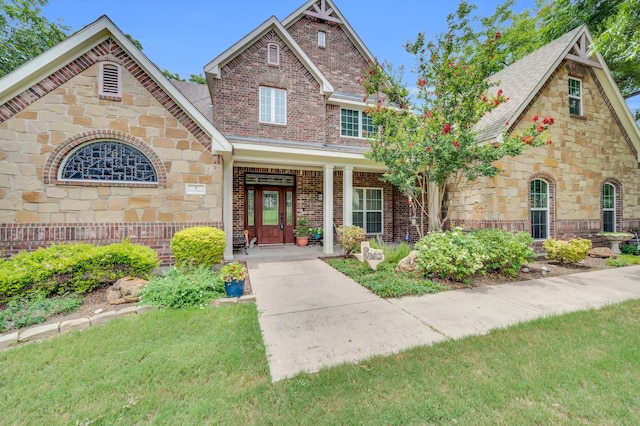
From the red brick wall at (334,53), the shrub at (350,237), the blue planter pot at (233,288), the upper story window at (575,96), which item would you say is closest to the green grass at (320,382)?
the blue planter pot at (233,288)

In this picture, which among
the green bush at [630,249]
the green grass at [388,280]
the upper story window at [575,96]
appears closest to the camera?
the green grass at [388,280]

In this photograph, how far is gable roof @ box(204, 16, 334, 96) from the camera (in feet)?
27.7

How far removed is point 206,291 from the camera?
461 cm

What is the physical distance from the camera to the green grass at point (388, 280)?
4.96 meters

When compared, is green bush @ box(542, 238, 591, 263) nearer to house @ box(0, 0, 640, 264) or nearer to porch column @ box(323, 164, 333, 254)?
house @ box(0, 0, 640, 264)

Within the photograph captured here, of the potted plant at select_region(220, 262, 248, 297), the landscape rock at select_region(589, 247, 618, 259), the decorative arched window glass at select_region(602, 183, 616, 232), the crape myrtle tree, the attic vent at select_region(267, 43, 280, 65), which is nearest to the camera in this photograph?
the potted plant at select_region(220, 262, 248, 297)

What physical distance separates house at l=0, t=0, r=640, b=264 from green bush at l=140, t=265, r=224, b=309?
1.79 m

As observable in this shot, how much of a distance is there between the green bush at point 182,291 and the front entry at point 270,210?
5.26 metres

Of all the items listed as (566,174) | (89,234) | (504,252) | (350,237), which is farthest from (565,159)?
(89,234)

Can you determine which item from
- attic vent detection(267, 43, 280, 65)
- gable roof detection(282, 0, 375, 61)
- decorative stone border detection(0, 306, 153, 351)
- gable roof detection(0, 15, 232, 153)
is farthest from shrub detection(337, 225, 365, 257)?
gable roof detection(282, 0, 375, 61)

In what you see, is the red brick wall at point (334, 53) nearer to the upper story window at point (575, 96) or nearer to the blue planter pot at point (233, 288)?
the upper story window at point (575, 96)

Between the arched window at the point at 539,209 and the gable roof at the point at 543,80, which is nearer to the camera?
the gable roof at the point at 543,80

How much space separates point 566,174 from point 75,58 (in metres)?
14.2

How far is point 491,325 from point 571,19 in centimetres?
1653
